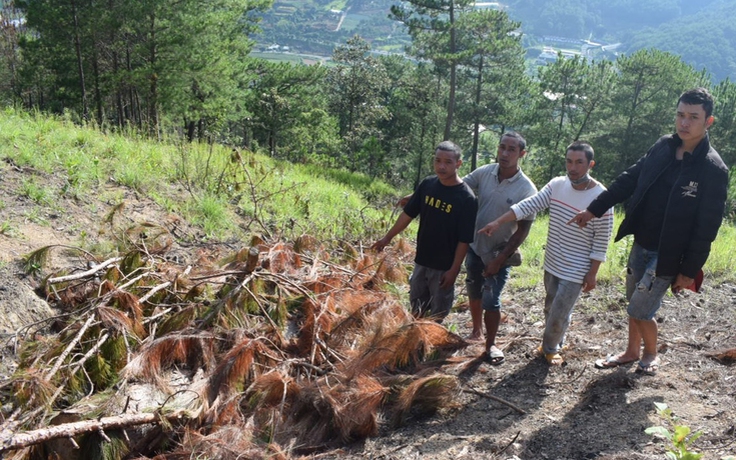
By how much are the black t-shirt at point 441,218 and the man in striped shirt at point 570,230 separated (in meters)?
0.19

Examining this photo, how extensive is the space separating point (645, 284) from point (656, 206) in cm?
48

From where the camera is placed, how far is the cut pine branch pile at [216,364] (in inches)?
110

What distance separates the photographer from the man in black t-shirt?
12.1ft

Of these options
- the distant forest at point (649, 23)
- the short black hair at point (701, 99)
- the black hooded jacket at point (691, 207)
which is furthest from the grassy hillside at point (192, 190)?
the distant forest at point (649, 23)

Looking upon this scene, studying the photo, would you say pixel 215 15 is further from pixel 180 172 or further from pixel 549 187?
pixel 549 187

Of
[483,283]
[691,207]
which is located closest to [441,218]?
[483,283]

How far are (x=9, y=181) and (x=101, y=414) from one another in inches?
145

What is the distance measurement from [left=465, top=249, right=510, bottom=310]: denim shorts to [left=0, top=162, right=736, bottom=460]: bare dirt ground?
0.46 metres

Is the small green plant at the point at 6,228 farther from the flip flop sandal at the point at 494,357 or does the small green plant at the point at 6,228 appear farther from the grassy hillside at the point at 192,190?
the flip flop sandal at the point at 494,357

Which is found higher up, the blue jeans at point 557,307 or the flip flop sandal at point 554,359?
the blue jeans at point 557,307

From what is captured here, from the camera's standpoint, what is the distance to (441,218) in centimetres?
378

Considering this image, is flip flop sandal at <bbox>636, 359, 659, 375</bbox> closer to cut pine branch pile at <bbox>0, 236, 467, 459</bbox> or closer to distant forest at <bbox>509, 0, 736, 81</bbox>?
cut pine branch pile at <bbox>0, 236, 467, 459</bbox>

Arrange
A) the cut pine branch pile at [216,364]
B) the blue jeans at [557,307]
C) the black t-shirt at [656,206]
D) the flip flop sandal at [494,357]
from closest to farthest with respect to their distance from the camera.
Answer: the cut pine branch pile at [216,364]
the black t-shirt at [656,206]
the blue jeans at [557,307]
the flip flop sandal at [494,357]

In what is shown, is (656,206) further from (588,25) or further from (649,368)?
(588,25)
